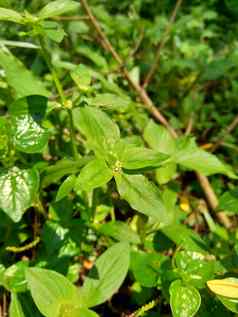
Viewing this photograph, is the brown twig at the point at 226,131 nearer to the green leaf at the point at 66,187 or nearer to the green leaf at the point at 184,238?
the green leaf at the point at 184,238

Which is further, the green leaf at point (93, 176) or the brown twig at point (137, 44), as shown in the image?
the brown twig at point (137, 44)

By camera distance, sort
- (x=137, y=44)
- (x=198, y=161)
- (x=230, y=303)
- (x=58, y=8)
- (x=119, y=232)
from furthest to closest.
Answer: (x=137, y=44) → (x=198, y=161) → (x=119, y=232) → (x=58, y=8) → (x=230, y=303)

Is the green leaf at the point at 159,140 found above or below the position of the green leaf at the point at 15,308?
above

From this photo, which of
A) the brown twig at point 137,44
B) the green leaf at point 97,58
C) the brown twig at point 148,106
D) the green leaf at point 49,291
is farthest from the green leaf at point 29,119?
the brown twig at point 137,44

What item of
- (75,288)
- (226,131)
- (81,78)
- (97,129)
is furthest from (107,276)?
(226,131)

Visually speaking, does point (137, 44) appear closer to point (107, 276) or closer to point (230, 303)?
point (107, 276)

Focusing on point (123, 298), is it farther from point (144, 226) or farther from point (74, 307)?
point (74, 307)
